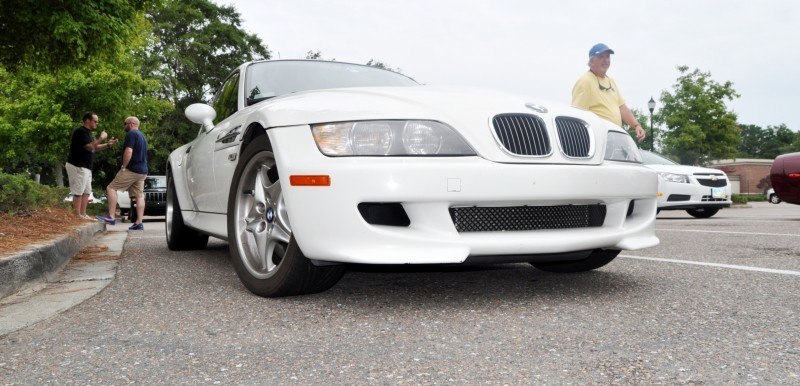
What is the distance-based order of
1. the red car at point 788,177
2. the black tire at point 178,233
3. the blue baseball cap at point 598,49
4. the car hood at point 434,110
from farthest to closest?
1. the red car at point 788,177
2. the blue baseball cap at point 598,49
3. the black tire at point 178,233
4. the car hood at point 434,110

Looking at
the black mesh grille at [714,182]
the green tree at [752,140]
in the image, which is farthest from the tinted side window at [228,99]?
the green tree at [752,140]

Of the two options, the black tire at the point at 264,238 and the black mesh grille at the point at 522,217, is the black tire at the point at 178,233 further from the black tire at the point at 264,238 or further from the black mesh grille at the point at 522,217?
the black mesh grille at the point at 522,217

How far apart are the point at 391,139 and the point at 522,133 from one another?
58 cm

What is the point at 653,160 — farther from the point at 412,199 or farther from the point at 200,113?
the point at 412,199

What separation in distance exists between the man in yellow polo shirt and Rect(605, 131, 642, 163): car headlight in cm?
266

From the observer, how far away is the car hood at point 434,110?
2762 mm

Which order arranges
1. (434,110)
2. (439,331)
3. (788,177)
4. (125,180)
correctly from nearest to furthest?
(439,331)
(434,110)
(788,177)
(125,180)

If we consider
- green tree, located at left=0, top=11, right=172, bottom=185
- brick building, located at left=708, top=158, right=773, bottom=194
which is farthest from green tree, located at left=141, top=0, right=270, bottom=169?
brick building, located at left=708, top=158, right=773, bottom=194

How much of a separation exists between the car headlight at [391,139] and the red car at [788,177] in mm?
7402

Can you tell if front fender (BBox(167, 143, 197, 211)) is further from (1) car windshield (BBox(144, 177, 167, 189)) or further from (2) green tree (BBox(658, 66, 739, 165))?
(2) green tree (BBox(658, 66, 739, 165))

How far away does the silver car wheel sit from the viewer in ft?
10.0

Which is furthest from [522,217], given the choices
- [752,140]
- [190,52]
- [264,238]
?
[752,140]

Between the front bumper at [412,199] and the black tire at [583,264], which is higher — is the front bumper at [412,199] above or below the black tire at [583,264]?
above

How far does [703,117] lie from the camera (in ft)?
116
